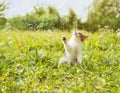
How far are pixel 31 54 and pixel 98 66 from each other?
2.63ft

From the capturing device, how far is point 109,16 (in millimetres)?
14031

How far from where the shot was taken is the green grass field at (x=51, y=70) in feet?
11.3

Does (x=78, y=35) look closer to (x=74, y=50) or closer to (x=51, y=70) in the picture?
(x=74, y=50)

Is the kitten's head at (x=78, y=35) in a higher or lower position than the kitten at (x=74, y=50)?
higher

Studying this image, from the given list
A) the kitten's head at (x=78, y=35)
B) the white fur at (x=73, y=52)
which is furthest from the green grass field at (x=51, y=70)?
the kitten's head at (x=78, y=35)

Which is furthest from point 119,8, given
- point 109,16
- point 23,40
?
point 23,40

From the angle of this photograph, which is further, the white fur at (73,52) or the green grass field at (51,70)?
the white fur at (73,52)

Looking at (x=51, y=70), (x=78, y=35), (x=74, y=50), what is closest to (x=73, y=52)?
(x=74, y=50)

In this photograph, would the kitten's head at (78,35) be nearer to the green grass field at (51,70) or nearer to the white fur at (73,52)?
the white fur at (73,52)

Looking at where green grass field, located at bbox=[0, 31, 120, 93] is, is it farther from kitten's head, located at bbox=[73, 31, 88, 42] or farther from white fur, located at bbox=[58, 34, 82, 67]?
kitten's head, located at bbox=[73, 31, 88, 42]

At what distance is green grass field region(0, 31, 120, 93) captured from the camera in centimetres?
343

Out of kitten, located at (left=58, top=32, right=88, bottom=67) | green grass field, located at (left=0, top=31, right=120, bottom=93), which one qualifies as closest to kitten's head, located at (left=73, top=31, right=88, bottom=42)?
kitten, located at (left=58, top=32, right=88, bottom=67)

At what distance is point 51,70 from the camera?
158 inches

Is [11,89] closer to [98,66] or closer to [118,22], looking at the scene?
[98,66]
